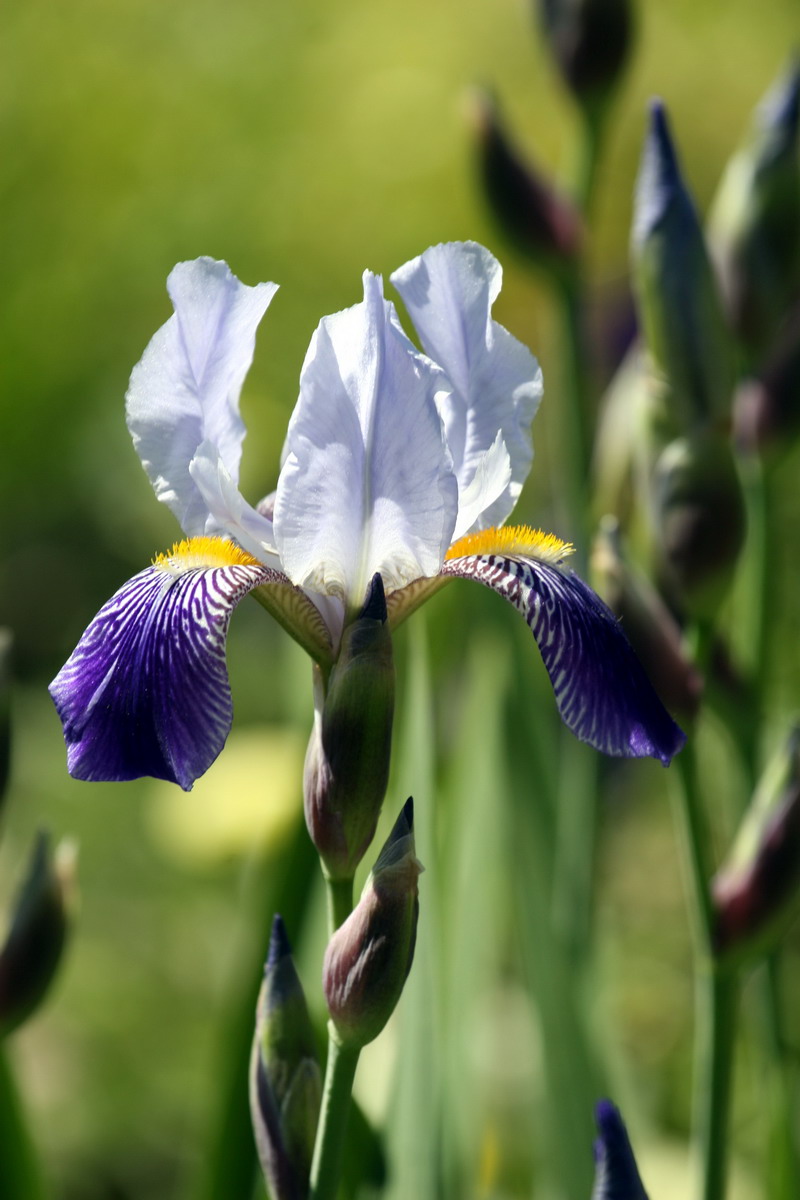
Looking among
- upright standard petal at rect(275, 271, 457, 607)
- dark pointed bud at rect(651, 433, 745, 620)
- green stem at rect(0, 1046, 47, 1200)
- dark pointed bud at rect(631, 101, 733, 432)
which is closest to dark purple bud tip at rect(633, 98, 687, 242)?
dark pointed bud at rect(631, 101, 733, 432)

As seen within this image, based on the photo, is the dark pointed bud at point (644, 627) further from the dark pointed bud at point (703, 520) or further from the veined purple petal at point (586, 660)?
the veined purple petal at point (586, 660)

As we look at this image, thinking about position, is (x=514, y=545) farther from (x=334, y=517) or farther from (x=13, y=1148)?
(x=13, y=1148)

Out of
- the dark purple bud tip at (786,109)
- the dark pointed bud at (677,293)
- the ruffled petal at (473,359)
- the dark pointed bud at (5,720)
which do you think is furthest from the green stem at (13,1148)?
the dark purple bud tip at (786,109)

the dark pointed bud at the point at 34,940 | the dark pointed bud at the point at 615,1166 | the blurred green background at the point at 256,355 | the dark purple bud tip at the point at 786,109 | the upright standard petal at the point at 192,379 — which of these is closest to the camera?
the dark pointed bud at the point at 615,1166

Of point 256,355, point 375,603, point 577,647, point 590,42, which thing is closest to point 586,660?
point 577,647

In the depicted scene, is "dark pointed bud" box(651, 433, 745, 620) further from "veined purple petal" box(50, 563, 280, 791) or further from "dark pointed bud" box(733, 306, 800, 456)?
"veined purple petal" box(50, 563, 280, 791)
